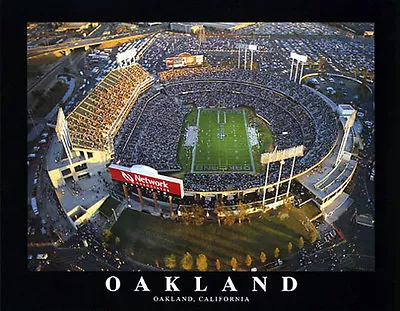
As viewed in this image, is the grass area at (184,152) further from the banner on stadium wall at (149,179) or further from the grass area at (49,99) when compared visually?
the grass area at (49,99)

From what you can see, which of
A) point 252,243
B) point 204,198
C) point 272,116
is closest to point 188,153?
point 204,198

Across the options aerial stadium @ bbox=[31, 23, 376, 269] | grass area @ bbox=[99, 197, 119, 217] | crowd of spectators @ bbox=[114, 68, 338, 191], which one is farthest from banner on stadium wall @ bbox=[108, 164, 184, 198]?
crowd of spectators @ bbox=[114, 68, 338, 191]

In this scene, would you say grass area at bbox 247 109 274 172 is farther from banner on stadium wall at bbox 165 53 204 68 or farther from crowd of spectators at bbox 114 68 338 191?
banner on stadium wall at bbox 165 53 204 68

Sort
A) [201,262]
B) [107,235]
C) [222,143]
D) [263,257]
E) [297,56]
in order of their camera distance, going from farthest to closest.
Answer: [222,143]
[297,56]
[107,235]
[263,257]
[201,262]

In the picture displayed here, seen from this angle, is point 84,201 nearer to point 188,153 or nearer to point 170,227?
point 170,227

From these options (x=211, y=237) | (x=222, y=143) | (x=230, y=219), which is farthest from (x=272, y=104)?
(x=211, y=237)

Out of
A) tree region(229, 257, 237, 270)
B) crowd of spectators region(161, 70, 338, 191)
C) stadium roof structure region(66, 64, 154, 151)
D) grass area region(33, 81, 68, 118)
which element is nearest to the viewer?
tree region(229, 257, 237, 270)

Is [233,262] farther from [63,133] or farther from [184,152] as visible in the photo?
[63,133]
